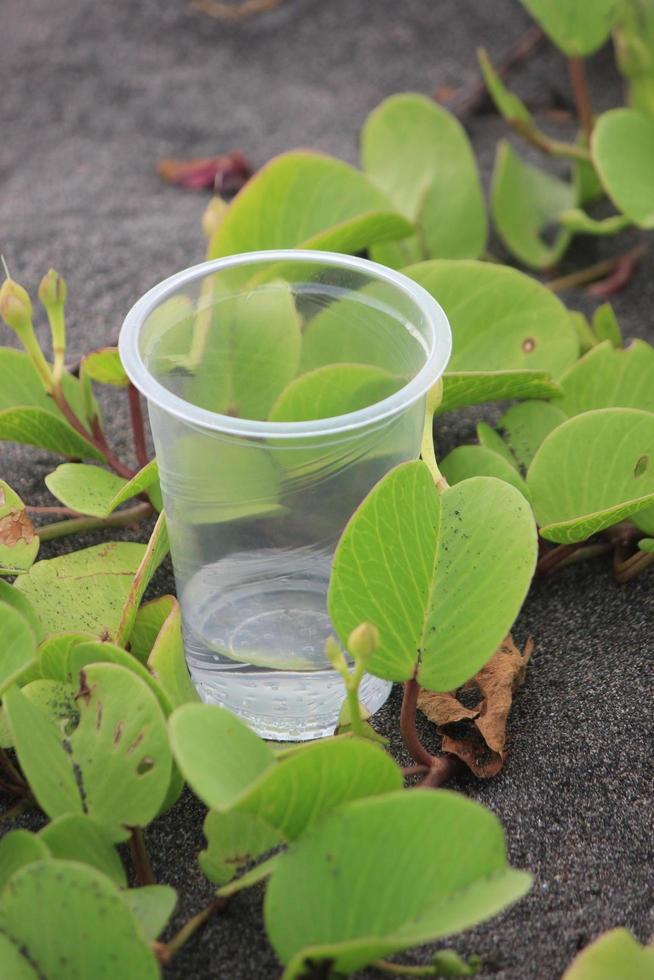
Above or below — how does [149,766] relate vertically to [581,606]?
above

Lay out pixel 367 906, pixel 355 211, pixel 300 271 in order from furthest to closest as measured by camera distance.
A: 1. pixel 355 211
2. pixel 300 271
3. pixel 367 906

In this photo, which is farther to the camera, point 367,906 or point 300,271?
point 300,271

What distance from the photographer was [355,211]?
815mm

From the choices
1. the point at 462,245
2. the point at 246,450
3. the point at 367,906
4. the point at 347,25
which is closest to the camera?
the point at 367,906

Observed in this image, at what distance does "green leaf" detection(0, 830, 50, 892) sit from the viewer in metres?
0.48

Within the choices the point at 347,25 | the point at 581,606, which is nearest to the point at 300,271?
the point at 581,606

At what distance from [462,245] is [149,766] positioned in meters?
0.61

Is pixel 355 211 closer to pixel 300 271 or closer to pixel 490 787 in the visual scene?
pixel 300 271

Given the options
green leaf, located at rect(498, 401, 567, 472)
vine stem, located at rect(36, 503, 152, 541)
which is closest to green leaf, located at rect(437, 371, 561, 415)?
green leaf, located at rect(498, 401, 567, 472)

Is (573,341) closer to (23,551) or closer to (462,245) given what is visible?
(462,245)

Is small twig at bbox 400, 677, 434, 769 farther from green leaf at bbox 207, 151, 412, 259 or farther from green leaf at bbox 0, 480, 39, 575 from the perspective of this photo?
green leaf at bbox 207, 151, 412, 259

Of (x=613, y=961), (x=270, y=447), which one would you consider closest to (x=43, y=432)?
(x=270, y=447)

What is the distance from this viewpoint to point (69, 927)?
1.45 ft

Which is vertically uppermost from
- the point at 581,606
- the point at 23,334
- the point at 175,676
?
the point at 23,334
